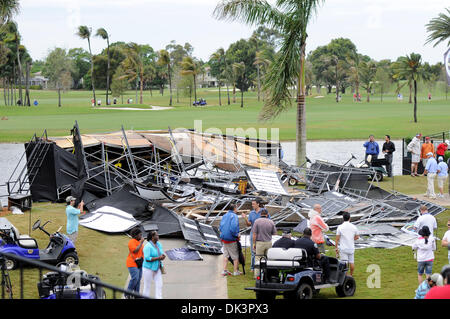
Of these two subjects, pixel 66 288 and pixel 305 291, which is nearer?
pixel 66 288

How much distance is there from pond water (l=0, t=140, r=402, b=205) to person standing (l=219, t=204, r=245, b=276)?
2044 cm

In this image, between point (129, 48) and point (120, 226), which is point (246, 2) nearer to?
point (120, 226)

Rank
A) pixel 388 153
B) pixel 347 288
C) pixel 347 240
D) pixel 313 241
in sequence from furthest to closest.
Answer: pixel 388 153, pixel 347 240, pixel 313 241, pixel 347 288

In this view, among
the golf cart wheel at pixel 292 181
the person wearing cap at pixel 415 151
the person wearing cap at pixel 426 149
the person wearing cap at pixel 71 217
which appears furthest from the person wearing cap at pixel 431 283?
the person wearing cap at pixel 415 151

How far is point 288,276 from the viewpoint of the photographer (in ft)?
38.8

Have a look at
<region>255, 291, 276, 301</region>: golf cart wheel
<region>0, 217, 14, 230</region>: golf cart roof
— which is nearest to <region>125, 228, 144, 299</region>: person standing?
<region>255, 291, 276, 301</region>: golf cart wheel

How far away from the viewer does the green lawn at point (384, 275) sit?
1298 centimetres

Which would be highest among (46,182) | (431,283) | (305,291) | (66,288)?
(431,283)

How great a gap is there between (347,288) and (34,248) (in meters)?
6.93

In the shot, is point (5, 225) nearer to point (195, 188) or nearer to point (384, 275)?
point (195, 188)

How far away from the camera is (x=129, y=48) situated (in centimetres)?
10956

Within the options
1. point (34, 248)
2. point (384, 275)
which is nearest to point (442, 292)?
point (384, 275)
